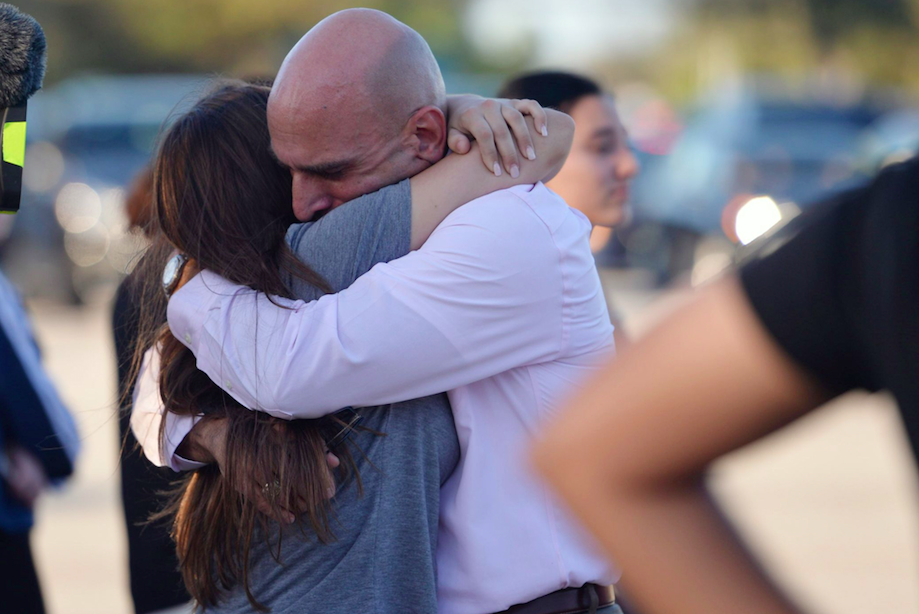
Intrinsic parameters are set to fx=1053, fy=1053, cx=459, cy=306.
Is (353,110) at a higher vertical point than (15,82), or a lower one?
higher

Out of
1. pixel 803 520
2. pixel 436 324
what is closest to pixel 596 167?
pixel 436 324

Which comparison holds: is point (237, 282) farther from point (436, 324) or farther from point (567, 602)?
point (567, 602)

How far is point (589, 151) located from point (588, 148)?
0.01m

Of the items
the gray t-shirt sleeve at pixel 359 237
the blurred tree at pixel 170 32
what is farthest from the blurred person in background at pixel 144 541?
the blurred tree at pixel 170 32

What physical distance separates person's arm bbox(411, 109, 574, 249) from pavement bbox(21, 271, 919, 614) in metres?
2.16

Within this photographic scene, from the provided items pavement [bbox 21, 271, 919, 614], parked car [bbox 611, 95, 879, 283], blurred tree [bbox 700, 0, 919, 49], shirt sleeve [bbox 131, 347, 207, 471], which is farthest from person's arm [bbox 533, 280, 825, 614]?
blurred tree [bbox 700, 0, 919, 49]

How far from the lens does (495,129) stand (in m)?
1.81

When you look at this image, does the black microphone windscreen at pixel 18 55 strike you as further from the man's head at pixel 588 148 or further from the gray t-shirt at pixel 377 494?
the man's head at pixel 588 148

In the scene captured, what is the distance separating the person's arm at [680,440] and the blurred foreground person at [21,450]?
2052 mm

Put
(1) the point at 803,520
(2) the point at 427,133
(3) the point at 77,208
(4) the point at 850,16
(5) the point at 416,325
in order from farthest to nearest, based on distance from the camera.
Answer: (4) the point at 850,16, (3) the point at 77,208, (1) the point at 803,520, (2) the point at 427,133, (5) the point at 416,325

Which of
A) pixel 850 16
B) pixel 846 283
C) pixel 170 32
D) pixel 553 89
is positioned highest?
pixel 850 16

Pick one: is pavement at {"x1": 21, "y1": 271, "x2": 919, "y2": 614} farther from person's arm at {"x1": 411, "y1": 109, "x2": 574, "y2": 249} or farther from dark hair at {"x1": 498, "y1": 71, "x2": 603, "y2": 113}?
person's arm at {"x1": 411, "y1": 109, "x2": 574, "y2": 249}

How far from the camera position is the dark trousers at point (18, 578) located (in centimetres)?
263

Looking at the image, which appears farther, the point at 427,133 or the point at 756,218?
the point at 756,218
